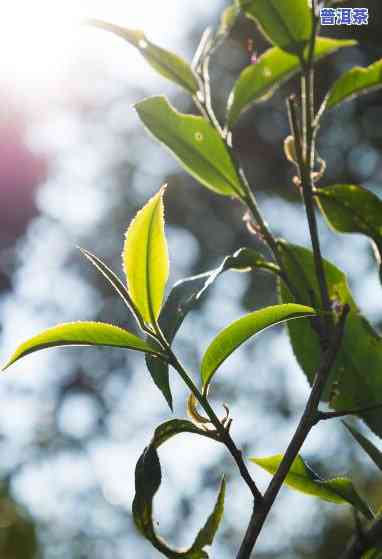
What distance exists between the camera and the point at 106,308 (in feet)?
22.3

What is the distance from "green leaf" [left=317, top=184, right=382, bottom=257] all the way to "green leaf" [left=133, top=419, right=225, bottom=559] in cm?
29

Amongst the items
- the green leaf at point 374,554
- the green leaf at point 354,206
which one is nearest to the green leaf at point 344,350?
the green leaf at point 354,206

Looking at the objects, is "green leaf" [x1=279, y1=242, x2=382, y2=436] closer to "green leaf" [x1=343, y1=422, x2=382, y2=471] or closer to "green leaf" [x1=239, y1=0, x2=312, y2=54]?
"green leaf" [x1=343, y1=422, x2=382, y2=471]

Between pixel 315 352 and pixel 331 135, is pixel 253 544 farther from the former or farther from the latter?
pixel 331 135

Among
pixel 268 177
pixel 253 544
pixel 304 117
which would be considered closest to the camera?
pixel 253 544

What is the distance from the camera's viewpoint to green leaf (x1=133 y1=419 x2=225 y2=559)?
1.52 ft

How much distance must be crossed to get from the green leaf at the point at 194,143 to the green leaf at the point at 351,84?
13 cm

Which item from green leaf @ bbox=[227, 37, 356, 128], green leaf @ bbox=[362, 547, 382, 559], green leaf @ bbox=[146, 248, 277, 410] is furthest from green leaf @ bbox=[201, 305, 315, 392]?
green leaf @ bbox=[227, 37, 356, 128]

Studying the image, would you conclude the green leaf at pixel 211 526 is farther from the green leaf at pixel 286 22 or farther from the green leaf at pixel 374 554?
the green leaf at pixel 286 22

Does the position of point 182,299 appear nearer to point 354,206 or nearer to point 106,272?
point 106,272

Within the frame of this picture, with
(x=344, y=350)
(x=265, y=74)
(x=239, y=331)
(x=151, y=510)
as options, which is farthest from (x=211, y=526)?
(x=265, y=74)

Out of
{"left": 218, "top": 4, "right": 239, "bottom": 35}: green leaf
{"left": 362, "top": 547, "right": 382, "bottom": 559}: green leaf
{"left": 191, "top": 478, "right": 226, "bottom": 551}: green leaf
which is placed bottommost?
{"left": 362, "top": 547, "right": 382, "bottom": 559}: green leaf

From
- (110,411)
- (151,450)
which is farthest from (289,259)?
(110,411)

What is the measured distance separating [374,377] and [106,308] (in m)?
6.19
